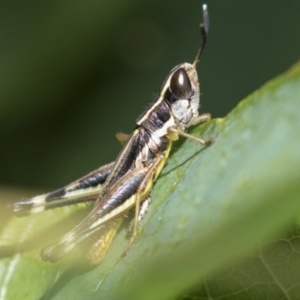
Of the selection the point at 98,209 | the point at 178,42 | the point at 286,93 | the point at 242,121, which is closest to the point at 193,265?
the point at 286,93

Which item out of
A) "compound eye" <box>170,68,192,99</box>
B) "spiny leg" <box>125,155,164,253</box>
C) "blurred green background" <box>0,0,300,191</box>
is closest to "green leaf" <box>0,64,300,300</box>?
"spiny leg" <box>125,155,164,253</box>

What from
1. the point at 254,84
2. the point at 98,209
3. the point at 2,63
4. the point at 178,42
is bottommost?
the point at 98,209

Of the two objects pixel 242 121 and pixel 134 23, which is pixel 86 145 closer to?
pixel 134 23

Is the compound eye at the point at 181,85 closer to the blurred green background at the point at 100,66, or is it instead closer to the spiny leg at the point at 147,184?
the spiny leg at the point at 147,184

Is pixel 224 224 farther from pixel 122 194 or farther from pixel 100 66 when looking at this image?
pixel 100 66

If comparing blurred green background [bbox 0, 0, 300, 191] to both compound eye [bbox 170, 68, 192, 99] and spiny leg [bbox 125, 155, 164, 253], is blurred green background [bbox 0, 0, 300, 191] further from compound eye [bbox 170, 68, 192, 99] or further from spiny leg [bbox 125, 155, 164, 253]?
spiny leg [bbox 125, 155, 164, 253]

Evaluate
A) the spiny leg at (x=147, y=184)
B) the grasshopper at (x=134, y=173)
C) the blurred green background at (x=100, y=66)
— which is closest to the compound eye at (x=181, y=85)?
the grasshopper at (x=134, y=173)

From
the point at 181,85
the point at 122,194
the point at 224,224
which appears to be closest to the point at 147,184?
the point at 122,194
